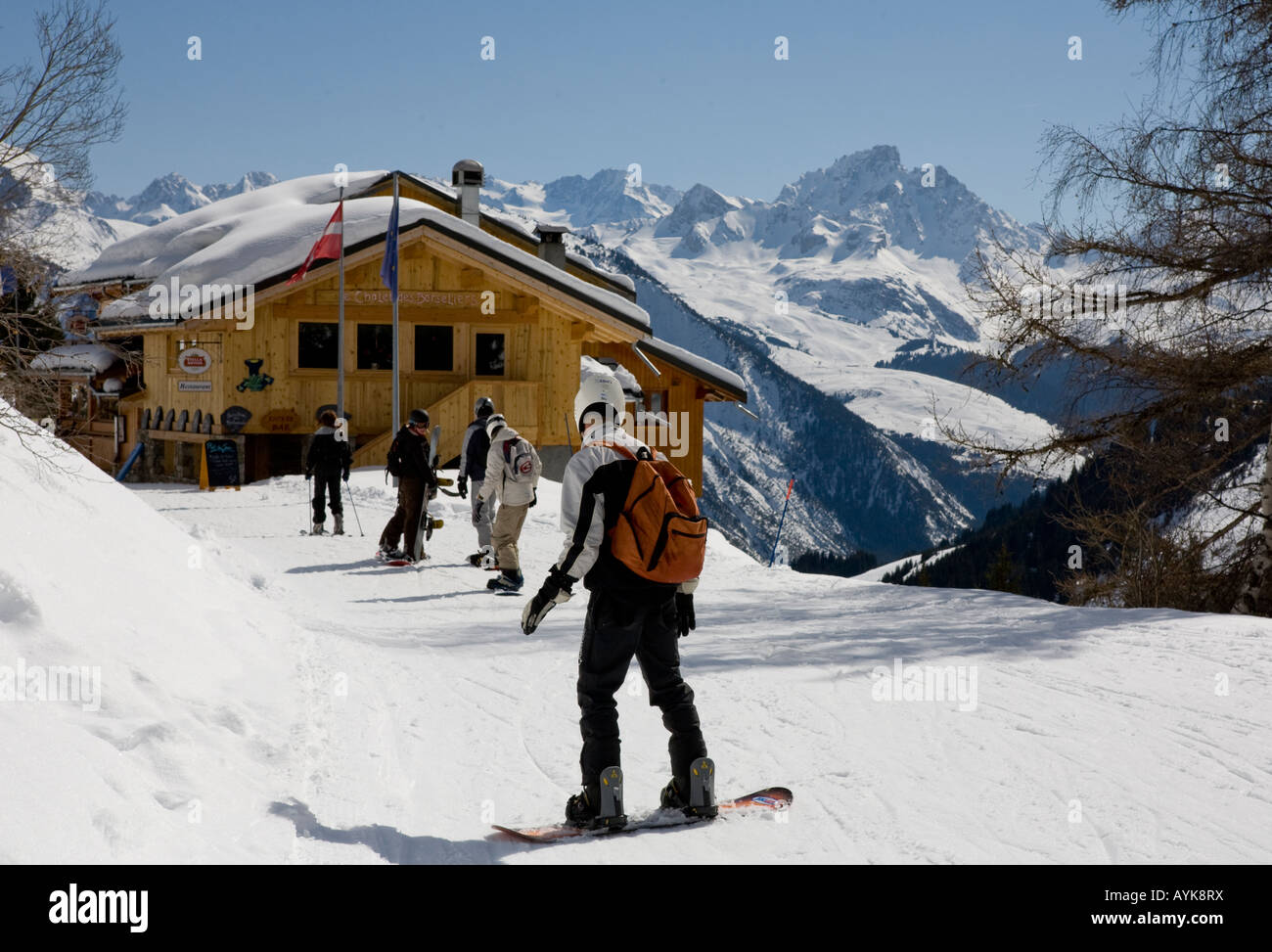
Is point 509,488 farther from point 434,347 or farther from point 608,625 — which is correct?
point 434,347

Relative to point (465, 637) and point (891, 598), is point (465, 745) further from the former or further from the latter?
point (891, 598)

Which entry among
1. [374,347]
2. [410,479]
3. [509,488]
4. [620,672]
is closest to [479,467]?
[410,479]

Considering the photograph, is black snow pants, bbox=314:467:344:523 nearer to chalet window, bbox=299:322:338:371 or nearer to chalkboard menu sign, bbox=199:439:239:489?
chalkboard menu sign, bbox=199:439:239:489

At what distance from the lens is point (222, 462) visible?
25047mm

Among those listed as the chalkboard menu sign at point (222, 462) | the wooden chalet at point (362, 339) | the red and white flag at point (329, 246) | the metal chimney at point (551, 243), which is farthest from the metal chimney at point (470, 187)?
the chalkboard menu sign at point (222, 462)

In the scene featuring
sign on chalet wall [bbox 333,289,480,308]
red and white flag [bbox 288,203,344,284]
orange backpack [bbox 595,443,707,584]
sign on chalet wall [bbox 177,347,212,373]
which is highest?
red and white flag [bbox 288,203,344,284]

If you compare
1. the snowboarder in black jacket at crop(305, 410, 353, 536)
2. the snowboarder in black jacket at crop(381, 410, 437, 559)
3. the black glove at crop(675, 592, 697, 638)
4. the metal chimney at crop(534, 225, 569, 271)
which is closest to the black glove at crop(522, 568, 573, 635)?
the black glove at crop(675, 592, 697, 638)

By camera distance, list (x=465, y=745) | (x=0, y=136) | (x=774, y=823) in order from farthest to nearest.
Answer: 1. (x=0, y=136)
2. (x=465, y=745)
3. (x=774, y=823)

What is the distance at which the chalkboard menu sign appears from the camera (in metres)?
24.8

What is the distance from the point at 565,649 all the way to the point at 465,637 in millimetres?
1005

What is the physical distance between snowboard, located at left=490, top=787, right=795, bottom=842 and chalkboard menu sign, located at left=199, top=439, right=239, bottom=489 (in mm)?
22078

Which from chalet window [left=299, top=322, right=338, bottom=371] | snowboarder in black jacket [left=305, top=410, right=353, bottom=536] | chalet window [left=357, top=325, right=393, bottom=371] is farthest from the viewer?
chalet window [left=357, top=325, right=393, bottom=371]

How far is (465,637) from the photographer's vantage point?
9.22 meters
